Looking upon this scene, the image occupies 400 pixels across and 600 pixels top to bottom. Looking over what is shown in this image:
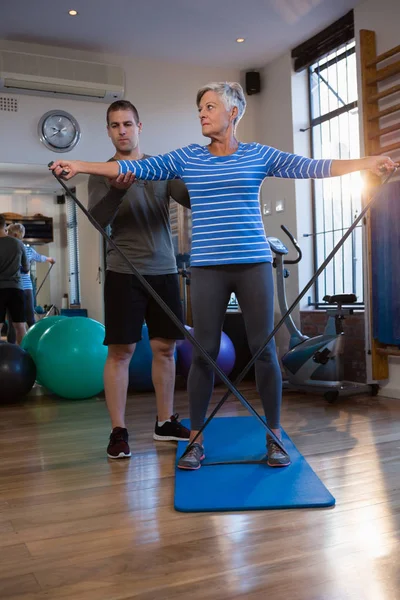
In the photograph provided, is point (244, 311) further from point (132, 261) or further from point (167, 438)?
point (167, 438)

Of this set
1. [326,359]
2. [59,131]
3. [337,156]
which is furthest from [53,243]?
[326,359]

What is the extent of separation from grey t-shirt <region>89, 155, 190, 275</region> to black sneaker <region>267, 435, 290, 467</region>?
855 millimetres

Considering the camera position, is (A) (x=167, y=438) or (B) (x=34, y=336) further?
(B) (x=34, y=336)

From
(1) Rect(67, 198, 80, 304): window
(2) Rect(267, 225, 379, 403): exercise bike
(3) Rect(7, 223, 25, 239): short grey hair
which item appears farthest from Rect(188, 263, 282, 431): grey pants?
(1) Rect(67, 198, 80, 304): window

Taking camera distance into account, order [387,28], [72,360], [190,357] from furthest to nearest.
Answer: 1. [190,357]
2. [387,28]
3. [72,360]

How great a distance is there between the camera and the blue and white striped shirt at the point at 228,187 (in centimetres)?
213

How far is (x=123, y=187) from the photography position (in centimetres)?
224

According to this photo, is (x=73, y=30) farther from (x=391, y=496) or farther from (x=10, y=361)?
(x=391, y=496)

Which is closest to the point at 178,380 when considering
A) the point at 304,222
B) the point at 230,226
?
the point at 304,222

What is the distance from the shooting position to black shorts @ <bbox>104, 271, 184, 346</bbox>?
8.06ft

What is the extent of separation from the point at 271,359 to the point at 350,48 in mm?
3323

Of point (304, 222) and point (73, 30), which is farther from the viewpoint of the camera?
point (304, 222)

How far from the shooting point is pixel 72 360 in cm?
380

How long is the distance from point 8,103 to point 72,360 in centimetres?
238
